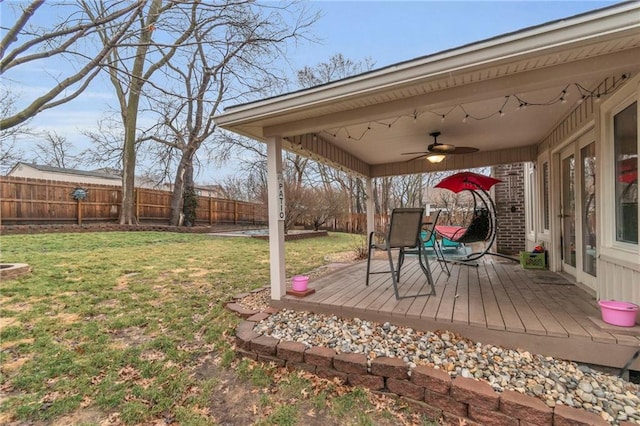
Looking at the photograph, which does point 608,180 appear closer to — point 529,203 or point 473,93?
point 473,93

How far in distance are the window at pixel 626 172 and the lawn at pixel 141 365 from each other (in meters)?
2.32

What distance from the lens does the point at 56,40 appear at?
4.88 m

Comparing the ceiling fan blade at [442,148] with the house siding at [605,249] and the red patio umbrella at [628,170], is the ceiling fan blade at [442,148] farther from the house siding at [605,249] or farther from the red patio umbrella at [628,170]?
the red patio umbrella at [628,170]

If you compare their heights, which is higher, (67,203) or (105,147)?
(105,147)

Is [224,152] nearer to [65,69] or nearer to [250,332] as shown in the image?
[65,69]

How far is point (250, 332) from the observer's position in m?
2.86

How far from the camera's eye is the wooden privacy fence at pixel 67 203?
9.69 m

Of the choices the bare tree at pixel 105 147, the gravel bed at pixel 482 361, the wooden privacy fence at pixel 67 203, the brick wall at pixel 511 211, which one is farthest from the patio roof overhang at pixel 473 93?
the bare tree at pixel 105 147

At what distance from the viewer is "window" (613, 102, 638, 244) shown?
94.3 inches

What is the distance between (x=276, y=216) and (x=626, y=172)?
3208 millimetres

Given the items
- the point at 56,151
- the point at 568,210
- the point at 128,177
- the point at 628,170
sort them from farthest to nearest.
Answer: the point at 56,151
the point at 128,177
the point at 568,210
the point at 628,170

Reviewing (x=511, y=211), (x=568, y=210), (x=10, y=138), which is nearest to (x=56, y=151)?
(x=10, y=138)

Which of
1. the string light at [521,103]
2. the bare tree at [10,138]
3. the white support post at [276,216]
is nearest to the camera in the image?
the string light at [521,103]

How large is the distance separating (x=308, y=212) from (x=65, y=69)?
28.3 feet
